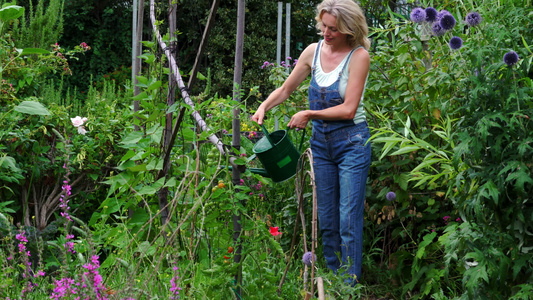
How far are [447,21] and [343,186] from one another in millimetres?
886

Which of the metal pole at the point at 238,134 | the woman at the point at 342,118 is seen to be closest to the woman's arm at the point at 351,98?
the woman at the point at 342,118

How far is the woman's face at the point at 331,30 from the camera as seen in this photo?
2.66 m

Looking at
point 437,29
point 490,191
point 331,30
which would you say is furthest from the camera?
point 331,30

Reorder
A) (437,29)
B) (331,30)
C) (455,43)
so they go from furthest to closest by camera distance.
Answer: (331,30), (437,29), (455,43)

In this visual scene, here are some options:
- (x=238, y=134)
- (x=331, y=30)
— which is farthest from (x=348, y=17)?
(x=238, y=134)

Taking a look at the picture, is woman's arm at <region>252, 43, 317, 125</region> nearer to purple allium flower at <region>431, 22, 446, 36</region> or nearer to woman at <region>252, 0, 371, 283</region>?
woman at <region>252, 0, 371, 283</region>

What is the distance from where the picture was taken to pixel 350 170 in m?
2.68

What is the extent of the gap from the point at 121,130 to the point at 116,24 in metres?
9.18

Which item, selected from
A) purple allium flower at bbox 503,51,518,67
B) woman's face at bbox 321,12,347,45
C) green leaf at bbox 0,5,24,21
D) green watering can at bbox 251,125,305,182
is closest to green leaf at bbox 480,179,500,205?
purple allium flower at bbox 503,51,518,67

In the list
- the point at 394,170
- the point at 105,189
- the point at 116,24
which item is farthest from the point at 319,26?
the point at 116,24

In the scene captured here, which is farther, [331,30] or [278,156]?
[331,30]

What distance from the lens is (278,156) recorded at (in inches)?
96.0

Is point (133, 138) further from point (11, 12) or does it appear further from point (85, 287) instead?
point (85, 287)

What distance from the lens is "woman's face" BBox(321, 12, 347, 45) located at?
2662mm
